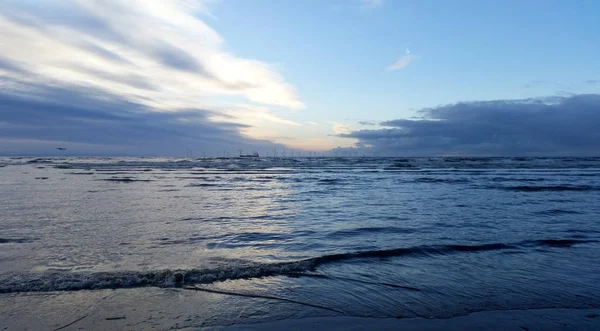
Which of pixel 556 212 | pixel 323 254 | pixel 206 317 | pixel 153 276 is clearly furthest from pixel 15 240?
pixel 556 212

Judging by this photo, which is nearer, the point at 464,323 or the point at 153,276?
the point at 464,323

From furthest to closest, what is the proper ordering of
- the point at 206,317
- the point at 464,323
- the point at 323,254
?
the point at 323,254, the point at 206,317, the point at 464,323

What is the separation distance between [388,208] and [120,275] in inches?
507

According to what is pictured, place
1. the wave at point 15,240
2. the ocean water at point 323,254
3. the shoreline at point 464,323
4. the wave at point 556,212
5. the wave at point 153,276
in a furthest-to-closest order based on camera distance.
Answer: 1. the wave at point 556,212
2. the wave at point 15,240
3. the wave at point 153,276
4. the ocean water at point 323,254
5. the shoreline at point 464,323

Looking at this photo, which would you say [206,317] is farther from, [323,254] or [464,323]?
[323,254]

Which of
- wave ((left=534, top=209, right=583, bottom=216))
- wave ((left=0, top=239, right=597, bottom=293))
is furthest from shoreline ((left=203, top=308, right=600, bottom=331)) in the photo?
wave ((left=534, top=209, right=583, bottom=216))

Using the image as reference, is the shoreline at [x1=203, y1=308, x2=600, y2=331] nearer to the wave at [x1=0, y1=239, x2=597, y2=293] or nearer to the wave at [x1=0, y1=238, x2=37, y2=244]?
the wave at [x1=0, y1=239, x2=597, y2=293]

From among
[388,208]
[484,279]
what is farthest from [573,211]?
[484,279]

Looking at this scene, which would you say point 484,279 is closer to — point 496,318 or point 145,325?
point 496,318

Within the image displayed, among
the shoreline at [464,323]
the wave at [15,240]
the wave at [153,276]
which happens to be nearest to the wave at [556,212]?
the wave at [153,276]

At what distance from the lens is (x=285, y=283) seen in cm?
738

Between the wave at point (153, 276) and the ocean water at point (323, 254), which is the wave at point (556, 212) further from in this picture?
the wave at point (153, 276)

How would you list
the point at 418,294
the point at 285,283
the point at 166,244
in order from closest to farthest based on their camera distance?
the point at 418,294 < the point at 285,283 < the point at 166,244

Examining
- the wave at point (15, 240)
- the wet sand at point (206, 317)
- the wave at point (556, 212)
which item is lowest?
the wet sand at point (206, 317)
